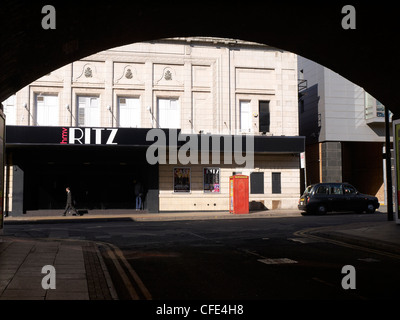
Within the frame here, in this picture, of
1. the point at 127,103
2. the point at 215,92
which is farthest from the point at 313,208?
the point at 127,103

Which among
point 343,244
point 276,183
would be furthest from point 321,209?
point 343,244

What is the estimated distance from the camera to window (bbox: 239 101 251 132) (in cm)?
2712

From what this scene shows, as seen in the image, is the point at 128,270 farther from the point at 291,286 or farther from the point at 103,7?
the point at 103,7

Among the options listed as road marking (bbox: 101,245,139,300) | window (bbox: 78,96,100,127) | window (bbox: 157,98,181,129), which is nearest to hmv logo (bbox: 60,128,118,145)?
window (bbox: 78,96,100,127)

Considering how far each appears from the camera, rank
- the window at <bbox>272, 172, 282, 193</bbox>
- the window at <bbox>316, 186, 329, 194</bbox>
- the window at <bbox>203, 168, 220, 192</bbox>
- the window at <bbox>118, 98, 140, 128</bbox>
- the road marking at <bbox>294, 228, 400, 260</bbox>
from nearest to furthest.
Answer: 1. the road marking at <bbox>294, 228, 400, 260</bbox>
2. the window at <bbox>316, 186, 329, 194</bbox>
3. the window at <bbox>118, 98, 140, 128</bbox>
4. the window at <bbox>203, 168, 220, 192</bbox>
5. the window at <bbox>272, 172, 282, 193</bbox>

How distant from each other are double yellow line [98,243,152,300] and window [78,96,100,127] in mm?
15092

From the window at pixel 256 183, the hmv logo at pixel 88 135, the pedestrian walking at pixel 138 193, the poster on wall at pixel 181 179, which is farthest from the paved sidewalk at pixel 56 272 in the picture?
the window at pixel 256 183

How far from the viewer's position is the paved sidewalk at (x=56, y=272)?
6234 mm

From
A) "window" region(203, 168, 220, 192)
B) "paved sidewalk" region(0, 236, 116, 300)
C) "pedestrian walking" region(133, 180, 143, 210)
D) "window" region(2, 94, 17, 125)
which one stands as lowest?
"paved sidewalk" region(0, 236, 116, 300)

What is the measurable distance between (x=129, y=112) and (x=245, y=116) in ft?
24.3

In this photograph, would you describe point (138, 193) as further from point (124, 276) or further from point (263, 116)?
point (124, 276)

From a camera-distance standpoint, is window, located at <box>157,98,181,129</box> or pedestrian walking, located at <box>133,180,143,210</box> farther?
window, located at <box>157,98,181,129</box>

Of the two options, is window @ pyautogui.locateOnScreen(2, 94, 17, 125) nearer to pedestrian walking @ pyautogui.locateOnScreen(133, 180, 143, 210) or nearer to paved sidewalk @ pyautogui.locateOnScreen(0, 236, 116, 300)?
pedestrian walking @ pyautogui.locateOnScreen(133, 180, 143, 210)
